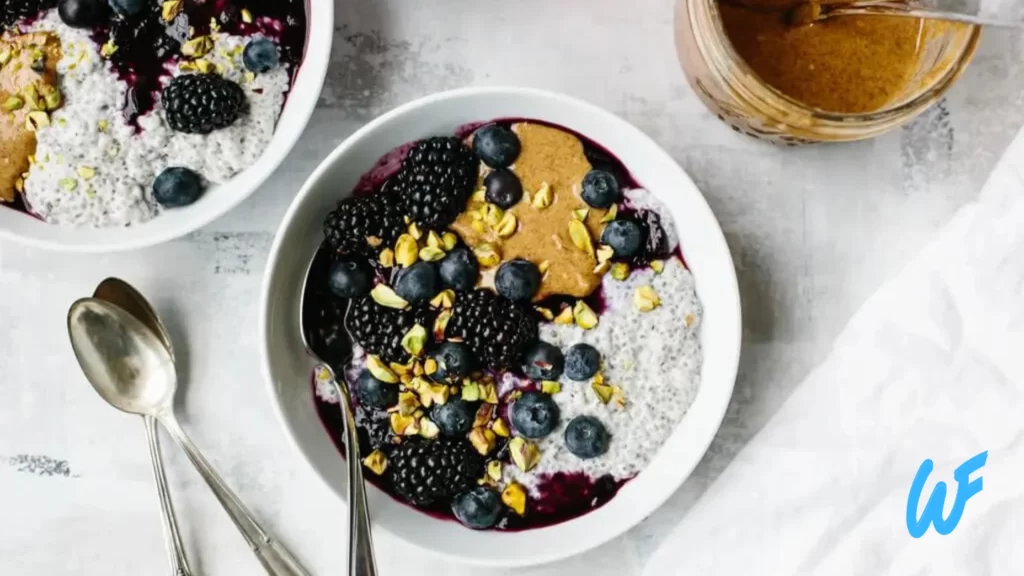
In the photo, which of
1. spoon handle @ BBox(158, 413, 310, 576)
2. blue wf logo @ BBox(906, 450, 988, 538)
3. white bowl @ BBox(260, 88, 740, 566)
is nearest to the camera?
blue wf logo @ BBox(906, 450, 988, 538)

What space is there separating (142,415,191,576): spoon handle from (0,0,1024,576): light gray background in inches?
1.3

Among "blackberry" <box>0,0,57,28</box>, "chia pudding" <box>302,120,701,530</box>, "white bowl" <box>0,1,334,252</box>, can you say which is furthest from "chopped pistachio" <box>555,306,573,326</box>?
"blackberry" <box>0,0,57,28</box>

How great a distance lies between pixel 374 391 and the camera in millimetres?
1315

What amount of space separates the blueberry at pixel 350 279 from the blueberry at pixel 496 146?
22 cm

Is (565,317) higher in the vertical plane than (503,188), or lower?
lower

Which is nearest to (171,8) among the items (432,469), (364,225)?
(364,225)

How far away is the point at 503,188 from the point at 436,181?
0.09 m

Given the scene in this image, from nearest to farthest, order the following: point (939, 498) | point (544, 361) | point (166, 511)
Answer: point (939, 498) < point (544, 361) < point (166, 511)

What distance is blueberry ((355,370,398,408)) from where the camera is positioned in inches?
51.8

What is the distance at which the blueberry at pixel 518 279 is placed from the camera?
4.21 ft

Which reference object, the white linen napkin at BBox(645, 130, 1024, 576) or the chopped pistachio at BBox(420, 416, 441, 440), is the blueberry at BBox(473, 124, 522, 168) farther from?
the white linen napkin at BBox(645, 130, 1024, 576)

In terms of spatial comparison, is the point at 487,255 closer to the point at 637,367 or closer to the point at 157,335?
the point at 637,367

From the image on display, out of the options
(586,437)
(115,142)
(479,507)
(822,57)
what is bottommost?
(479,507)

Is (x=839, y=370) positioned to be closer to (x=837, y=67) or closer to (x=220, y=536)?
(x=837, y=67)
